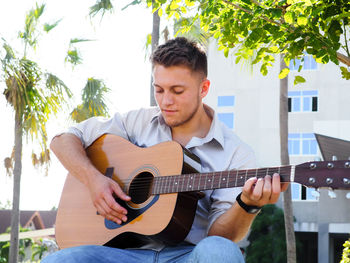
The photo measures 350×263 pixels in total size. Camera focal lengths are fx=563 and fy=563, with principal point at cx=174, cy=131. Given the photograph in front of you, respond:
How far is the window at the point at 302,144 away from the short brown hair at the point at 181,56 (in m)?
23.3

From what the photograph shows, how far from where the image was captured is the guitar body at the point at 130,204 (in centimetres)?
266

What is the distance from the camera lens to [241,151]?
2889 millimetres

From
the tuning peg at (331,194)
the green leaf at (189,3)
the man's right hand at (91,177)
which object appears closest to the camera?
the tuning peg at (331,194)

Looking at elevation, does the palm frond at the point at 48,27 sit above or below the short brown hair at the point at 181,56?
above

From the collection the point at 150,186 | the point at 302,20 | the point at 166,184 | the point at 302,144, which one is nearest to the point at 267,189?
the point at 166,184

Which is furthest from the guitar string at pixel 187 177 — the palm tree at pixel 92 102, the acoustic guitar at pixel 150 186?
the palm tree at pixel 92 102

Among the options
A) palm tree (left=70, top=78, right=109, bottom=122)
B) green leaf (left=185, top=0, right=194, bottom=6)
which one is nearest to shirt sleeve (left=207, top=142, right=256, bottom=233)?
green leaf (left=185, top=0, right=194, bottom=6)

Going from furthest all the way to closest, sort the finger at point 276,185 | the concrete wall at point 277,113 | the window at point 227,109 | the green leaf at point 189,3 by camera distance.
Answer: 1. the window at point 227,109
2. the concrete wall at point 277,113
3. the green leaf at point 189,3
4. the finger at point 276,185

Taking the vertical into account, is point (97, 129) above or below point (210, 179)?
above

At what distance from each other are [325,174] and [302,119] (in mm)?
24611

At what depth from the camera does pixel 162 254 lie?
262 cm

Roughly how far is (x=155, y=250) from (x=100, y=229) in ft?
1.27

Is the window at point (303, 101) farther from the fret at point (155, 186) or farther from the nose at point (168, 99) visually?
the fret at point (155, 186)

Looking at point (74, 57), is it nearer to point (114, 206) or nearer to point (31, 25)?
point (31, 25)
